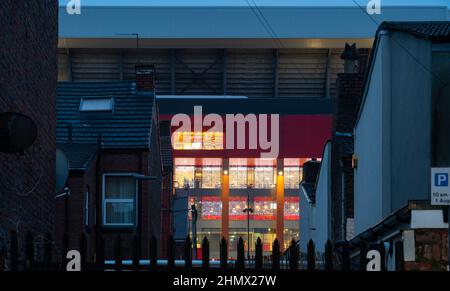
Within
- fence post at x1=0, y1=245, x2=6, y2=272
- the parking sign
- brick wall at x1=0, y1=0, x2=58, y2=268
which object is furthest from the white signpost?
brick wall at x1=0, y1=0, x2=58, y2=268

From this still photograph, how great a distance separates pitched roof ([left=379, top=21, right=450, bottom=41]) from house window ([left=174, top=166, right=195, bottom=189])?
66004mm

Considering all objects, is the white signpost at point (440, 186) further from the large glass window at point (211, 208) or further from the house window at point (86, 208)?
Answer: the large glass window at point (211, 208)

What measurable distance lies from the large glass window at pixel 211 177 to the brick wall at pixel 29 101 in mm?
67416

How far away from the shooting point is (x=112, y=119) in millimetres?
31656

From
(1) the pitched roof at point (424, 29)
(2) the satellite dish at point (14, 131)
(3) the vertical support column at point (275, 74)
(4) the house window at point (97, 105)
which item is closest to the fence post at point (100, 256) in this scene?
(2) the satellite dish at point (14, 131)

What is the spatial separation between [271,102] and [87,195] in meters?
53.1

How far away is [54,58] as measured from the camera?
18172 millimetres

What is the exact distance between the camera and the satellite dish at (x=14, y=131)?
41.4 ft

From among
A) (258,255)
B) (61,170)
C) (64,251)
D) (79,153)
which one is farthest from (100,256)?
(79,153)

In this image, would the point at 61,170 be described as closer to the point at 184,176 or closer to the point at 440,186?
the point at 440,186

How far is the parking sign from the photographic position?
10773 mm

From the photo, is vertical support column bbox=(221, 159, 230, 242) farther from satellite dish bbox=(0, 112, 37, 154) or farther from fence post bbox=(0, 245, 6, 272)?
satellite dish bbox=(0, 112, 37, 154)
